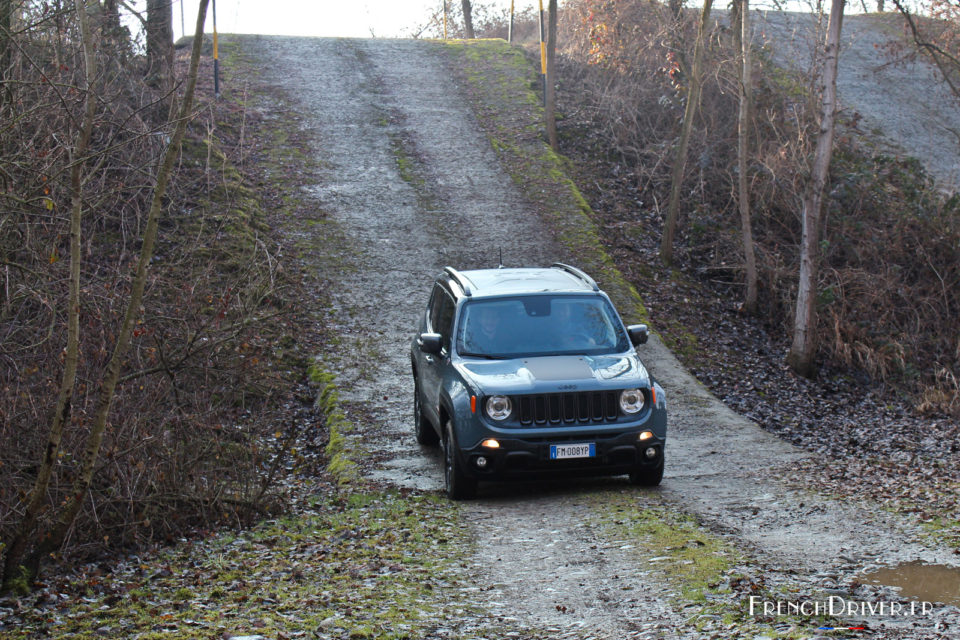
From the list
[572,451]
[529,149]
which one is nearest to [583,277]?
[572,451]

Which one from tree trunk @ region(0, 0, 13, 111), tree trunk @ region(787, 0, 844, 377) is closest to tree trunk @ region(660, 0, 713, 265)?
tree trunk @ region(787, 0, 844, 377)

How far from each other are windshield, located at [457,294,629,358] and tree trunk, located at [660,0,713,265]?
942 centimetres

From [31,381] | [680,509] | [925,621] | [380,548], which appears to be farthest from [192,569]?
[925,621]

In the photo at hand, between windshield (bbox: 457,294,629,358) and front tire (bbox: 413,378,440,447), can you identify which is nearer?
windshield (bbox: 457,294,629,358)

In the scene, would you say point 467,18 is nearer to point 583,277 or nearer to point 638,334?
point 583,277

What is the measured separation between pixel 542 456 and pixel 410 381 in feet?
19.1

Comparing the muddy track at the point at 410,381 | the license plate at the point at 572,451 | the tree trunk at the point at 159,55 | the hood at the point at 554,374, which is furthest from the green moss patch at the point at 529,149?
the license plate at the point at 572,451

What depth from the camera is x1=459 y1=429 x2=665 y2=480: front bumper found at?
344 inches

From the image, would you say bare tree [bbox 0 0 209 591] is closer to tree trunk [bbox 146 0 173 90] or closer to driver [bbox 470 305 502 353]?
driver [bbox 470 305 502 353]

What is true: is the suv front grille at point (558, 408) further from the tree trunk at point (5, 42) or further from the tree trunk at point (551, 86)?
the tree trunk at point (551, 86)

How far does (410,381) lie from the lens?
14.3 meters

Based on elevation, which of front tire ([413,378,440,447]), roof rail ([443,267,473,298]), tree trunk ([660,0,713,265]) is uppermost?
tree trunk ([660,0,713,265])

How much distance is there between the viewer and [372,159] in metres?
22.9

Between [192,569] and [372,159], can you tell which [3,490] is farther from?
[372,159]
